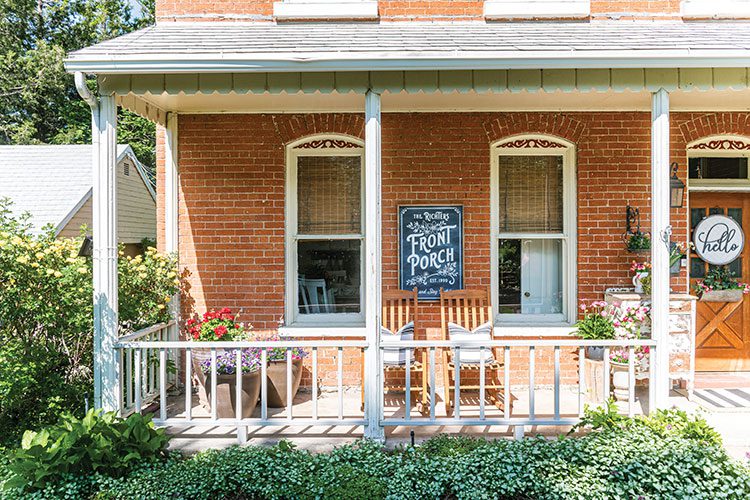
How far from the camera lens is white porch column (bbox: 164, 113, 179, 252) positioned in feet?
20.4

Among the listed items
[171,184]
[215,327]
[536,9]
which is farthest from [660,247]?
[171,184]

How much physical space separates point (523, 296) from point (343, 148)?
2780 millimetres

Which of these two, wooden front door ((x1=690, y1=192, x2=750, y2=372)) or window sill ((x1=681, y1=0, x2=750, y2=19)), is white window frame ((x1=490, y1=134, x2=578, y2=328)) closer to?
wooden front door ((x1=690, y1=192, x2=750, y2=372))

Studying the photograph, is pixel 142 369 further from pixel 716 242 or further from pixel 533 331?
pixel 716 242

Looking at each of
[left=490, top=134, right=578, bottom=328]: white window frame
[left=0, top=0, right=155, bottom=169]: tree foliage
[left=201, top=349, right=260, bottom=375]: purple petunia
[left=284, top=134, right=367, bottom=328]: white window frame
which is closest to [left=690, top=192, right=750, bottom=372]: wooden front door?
[left=490, top=134, right=578, bottom=328]: white window frame

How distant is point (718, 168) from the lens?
254 inches

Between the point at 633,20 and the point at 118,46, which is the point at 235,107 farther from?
the point at 633,20

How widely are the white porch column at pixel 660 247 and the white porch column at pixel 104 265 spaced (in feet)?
15.1

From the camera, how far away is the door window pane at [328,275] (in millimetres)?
6469

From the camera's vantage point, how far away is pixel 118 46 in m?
4.58

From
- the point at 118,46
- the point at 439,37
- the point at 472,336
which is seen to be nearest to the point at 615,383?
the point at 472,336

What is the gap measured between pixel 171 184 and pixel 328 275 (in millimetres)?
2102

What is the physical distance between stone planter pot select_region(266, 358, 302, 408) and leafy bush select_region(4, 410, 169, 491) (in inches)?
53.8

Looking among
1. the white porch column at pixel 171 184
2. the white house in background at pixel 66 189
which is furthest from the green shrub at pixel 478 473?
the white house in background at pixel 66 189
